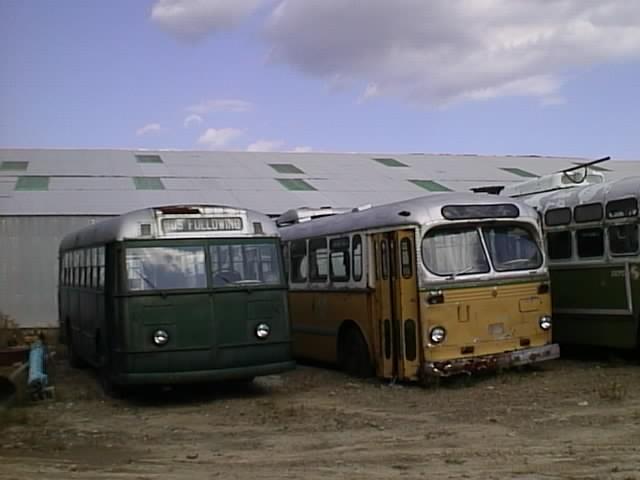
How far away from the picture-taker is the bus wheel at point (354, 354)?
46.6 ft

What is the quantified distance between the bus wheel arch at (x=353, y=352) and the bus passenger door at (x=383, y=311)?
0.42m

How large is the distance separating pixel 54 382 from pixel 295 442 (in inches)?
299

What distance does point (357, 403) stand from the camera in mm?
12359

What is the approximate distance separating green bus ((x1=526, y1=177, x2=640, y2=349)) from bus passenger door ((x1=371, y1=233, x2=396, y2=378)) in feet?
11.4

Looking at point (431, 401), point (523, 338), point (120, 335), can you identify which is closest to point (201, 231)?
point (120, 335)

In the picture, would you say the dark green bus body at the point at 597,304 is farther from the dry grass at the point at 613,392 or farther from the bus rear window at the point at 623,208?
the dry grass at the point at 613,392

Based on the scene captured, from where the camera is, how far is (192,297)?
1248 cm

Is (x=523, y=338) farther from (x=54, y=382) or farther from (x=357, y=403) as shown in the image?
(x=54, y=382)

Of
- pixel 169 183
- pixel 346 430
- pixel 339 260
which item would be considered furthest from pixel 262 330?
pixel 169 183

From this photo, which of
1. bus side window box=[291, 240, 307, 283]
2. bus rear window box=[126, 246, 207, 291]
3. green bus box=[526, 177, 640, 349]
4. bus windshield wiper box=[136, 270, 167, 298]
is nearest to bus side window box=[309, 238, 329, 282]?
bus side window box=[291, 240, 307, 283]

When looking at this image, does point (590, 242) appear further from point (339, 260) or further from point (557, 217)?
point (339, 260)

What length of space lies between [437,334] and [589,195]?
3790mm

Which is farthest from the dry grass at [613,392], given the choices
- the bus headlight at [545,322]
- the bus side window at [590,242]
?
the bus side window at [590,242]

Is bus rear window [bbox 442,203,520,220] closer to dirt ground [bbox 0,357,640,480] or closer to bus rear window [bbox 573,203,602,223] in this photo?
bus rear window [bbox 573,203,602,223]
